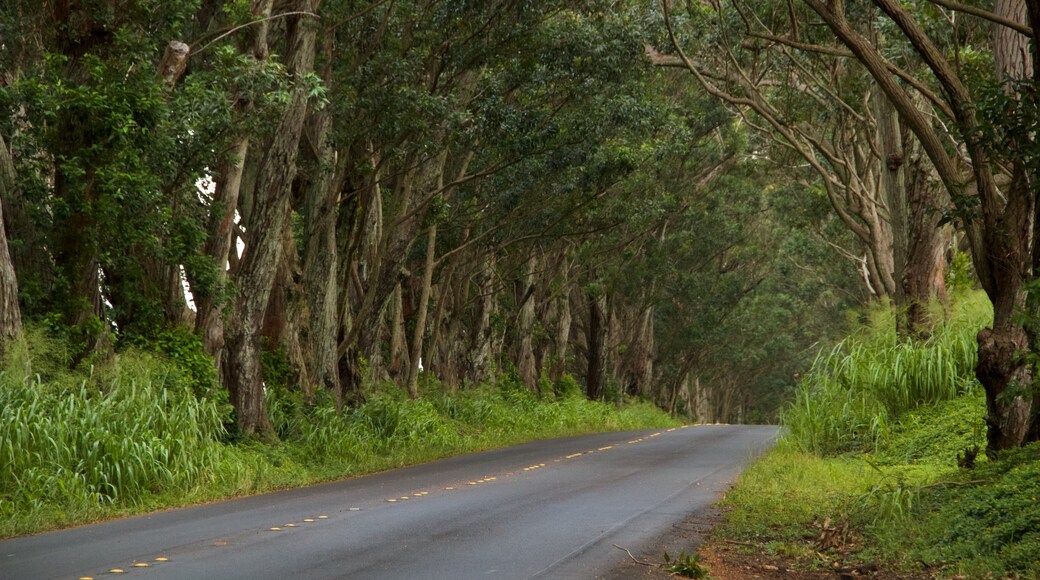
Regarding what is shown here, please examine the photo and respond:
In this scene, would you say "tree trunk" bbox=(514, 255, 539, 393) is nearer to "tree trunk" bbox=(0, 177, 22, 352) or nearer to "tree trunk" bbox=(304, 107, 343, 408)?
"tree trunk" bbox=(304, 107, 343, 408)

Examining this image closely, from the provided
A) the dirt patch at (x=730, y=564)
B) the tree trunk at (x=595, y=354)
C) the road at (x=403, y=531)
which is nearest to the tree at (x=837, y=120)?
the road at (x=403, y=531)

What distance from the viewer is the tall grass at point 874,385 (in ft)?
59.7

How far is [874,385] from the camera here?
733 inches

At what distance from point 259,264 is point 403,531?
8.81 meters

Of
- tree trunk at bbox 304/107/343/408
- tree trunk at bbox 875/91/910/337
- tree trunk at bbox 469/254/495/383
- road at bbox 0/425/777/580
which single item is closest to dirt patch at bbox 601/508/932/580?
road at bbox 0/425/777/580

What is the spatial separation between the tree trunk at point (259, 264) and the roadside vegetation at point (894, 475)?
25.3ft

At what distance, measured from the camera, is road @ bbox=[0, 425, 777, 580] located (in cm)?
870

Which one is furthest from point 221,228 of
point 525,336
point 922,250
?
point 525,336

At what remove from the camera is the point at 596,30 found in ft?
75.6

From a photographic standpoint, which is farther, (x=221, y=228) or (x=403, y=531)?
(x=221, y=228)

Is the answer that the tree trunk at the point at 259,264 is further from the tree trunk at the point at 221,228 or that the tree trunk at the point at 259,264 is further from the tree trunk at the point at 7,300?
the tree trunk at the point at 7,300

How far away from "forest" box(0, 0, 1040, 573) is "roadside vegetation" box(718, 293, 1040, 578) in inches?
4.4

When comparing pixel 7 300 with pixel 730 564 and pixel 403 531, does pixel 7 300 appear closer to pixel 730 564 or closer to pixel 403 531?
pixel 403 531

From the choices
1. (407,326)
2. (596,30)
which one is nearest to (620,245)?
(407,326)
